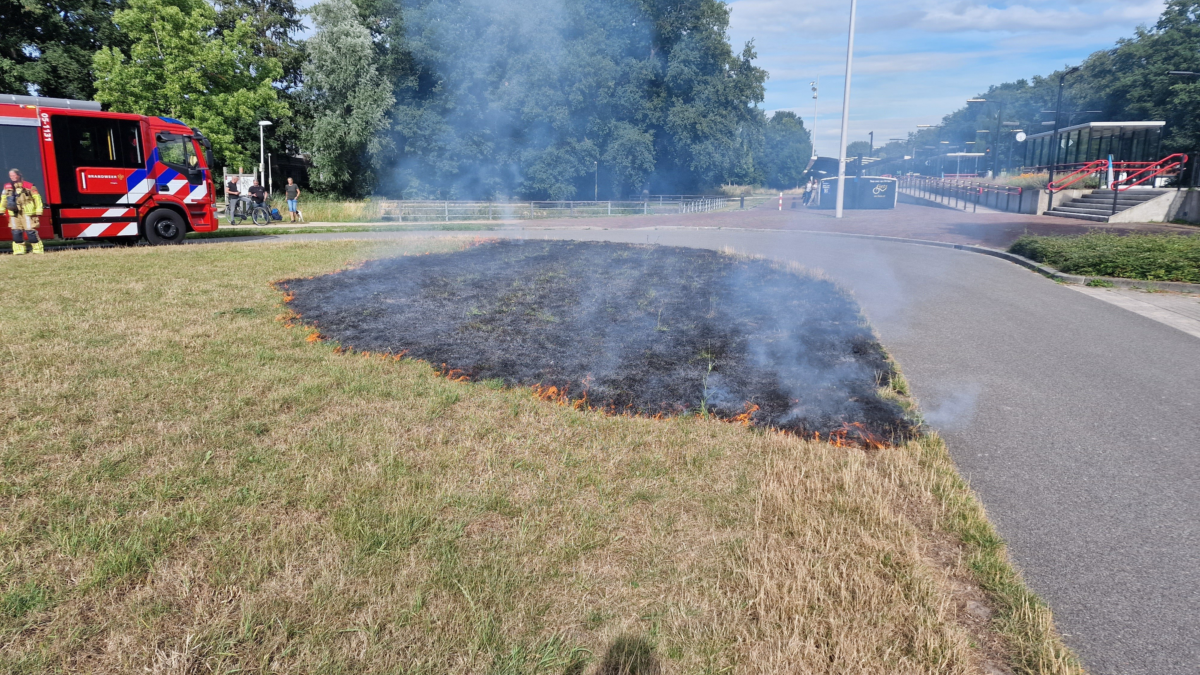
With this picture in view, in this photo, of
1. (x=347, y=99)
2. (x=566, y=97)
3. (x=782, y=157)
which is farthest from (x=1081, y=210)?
(x=782, y=157)

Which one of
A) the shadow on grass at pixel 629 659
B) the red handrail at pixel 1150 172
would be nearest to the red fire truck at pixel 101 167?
the shadow on grass at pixel 629 659

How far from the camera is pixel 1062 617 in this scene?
2.52 meters

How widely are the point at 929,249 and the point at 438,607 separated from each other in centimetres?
1548

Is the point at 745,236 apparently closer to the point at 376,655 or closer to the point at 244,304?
the point at 244,304

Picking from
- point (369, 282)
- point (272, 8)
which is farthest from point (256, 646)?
point (272, 8)

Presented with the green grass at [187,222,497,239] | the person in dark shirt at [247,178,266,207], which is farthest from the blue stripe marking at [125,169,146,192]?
the person in dark shirt at [247,178,266,207]

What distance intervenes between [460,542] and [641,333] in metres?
3.92

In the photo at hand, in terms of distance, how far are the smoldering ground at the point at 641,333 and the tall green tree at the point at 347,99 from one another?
20.1 m

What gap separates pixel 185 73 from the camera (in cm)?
3297

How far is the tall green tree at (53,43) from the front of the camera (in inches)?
1219

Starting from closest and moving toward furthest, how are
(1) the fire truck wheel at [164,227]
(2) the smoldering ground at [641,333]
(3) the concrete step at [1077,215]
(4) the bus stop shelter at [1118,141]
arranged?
(2) the smoldering ground at [641,333] → (1) the fire truck wheel at [164,227] → (3) the concrete step at [1077,215] → (4) the bus stop shelter at [1118,141]

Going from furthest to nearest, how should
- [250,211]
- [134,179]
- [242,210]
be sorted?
1. [250,211]
2. [242,210]
3. [134,179]

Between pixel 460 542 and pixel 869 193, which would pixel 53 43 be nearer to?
pixel 869 193

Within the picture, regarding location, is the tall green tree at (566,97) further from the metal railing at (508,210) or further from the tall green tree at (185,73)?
the tall green tree at (185,73)
